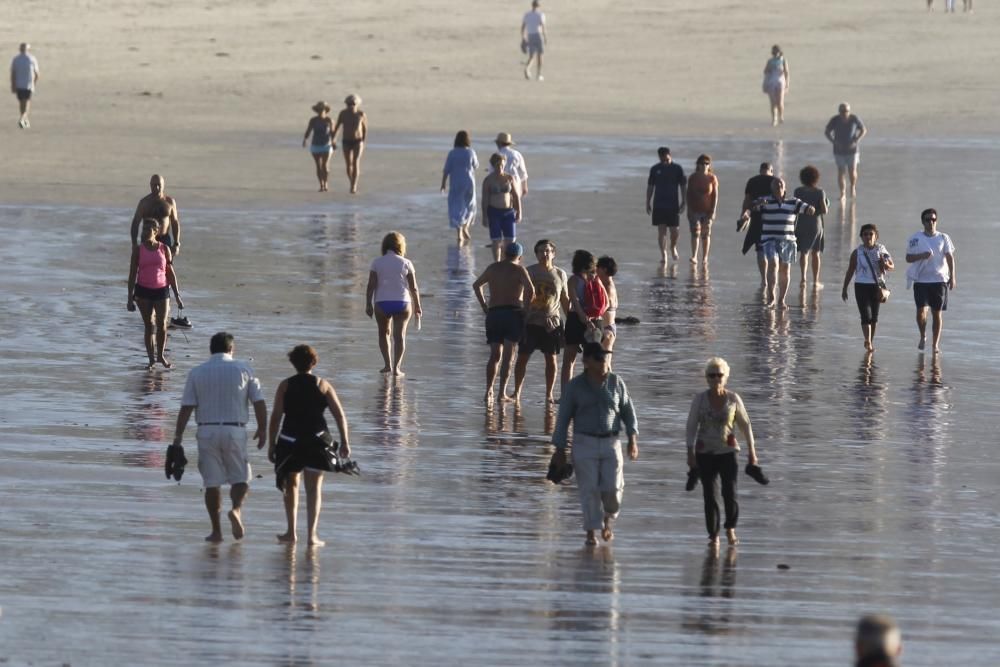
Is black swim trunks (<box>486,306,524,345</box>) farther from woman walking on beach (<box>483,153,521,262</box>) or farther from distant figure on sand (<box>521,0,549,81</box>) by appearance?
distant figure on sand (<box>521,0,549,81</box>)

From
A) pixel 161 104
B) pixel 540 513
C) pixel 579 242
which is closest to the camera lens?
pixel 540 513

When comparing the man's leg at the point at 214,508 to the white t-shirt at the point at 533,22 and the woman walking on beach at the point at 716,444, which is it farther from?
the white t-shirt at the point at 533,22

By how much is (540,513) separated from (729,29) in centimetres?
5540

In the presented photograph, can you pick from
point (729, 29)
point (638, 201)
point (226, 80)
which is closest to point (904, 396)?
point (638, 201)

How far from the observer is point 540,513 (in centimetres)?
1391

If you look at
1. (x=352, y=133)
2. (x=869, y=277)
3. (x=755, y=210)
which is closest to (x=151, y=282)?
(x=869, y=277)

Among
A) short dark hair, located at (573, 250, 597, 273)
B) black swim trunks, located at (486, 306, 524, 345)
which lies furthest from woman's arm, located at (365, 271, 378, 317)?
short dark hair, located at (573, 250, 597, 273)

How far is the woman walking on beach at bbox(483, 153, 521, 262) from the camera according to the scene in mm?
26469

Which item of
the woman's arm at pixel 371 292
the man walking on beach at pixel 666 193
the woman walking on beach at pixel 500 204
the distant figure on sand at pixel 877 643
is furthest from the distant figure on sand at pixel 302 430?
the man walking on beach at pixel 666 193

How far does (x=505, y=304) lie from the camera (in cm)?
1786

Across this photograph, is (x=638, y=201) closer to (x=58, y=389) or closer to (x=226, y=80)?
(x=58, y=389)

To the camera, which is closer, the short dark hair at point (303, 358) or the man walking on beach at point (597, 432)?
the short dark hair at point (303, 358)

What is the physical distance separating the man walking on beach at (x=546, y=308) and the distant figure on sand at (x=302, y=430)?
515 centimetres

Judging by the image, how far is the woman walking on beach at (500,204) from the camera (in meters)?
26.5
